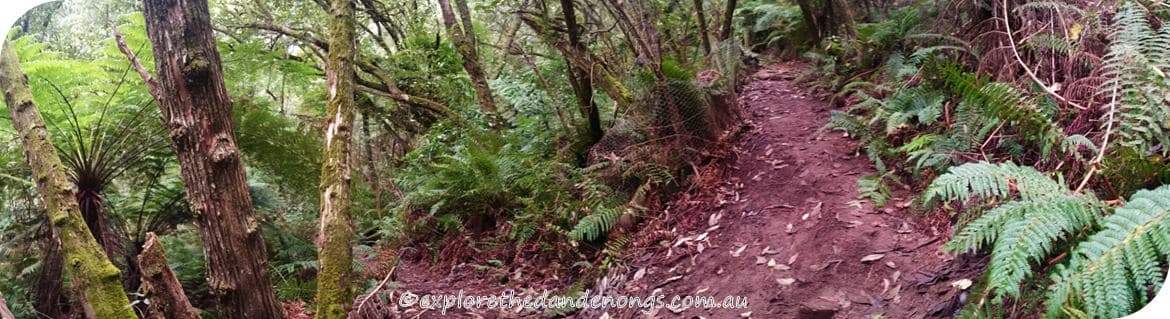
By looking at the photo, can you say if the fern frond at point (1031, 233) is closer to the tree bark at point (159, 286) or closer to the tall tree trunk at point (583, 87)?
the tree bark at point (159, 286)

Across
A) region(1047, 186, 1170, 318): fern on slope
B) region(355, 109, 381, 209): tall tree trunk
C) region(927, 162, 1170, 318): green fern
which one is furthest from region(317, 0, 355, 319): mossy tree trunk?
region(355, 109, 381, 209): tall tree trunk

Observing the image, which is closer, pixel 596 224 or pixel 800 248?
pixel 800 248

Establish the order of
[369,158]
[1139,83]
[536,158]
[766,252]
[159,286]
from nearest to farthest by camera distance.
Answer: [1139,83] → [159,286] → [766,252] → [536,158] → [369,158]

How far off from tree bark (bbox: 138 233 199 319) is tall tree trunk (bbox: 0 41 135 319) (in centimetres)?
13

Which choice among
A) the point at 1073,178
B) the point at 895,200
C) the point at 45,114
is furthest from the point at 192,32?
the point at 1073,178

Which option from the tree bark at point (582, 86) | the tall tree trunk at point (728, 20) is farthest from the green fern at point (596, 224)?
the tall tree trunk at point (728, 20)

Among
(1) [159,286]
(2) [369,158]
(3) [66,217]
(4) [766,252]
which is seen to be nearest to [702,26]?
(2) [369,158]

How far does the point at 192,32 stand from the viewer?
2627mm

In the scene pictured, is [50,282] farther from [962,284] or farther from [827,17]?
[827,17]

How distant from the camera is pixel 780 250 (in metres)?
3.11

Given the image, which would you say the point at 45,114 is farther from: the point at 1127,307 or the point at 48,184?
the point at 1127,307

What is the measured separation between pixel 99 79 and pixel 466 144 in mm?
3070

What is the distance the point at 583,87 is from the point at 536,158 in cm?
84

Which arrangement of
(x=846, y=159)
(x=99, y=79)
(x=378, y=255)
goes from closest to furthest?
(x=99, y=79) < (x=846, y=159) < (x=378, y=255)
